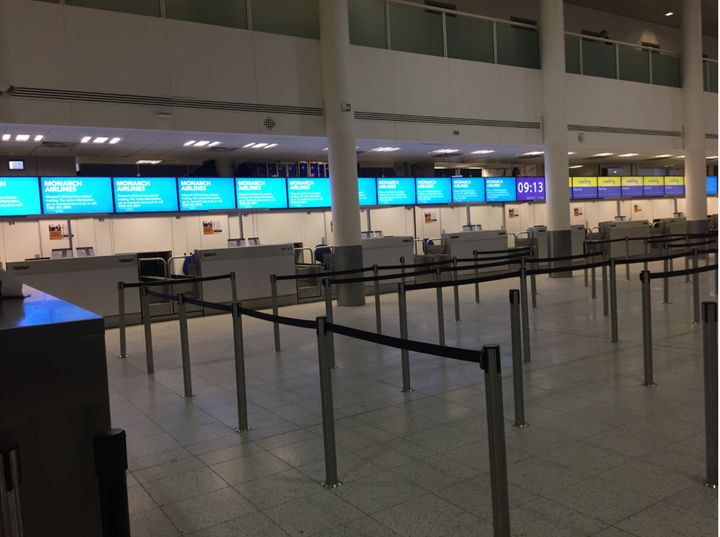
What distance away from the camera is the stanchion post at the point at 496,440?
2.63m

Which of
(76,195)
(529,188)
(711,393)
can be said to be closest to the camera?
(711,393)

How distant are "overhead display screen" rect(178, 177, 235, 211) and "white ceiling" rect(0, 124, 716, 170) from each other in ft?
2.07

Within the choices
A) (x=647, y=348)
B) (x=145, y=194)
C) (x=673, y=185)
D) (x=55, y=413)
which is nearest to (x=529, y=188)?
(x=673, y=185)

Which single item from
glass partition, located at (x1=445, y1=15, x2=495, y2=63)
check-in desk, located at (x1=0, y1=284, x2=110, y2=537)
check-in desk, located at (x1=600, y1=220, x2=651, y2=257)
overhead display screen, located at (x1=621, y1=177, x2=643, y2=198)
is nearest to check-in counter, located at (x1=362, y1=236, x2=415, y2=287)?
glass partition, located at (x1=445, y1=15, x2=495, y2=63)

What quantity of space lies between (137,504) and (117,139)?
889 centimetres

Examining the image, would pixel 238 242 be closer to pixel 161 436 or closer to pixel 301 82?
pixel 301 82

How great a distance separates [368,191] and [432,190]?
7.41 ft

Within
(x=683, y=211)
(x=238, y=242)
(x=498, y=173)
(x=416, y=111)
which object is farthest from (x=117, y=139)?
(x=683, y=211)

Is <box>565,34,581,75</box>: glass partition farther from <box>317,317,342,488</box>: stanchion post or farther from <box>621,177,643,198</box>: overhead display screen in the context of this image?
<box>317,317,342,488</box>: stanchion post

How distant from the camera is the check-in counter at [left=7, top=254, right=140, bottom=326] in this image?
402 inches

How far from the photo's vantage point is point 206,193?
44.5 ft

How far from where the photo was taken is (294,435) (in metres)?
4.67

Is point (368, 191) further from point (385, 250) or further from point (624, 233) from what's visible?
point (624, 233)

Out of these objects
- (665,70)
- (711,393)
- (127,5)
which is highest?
(665,70)
